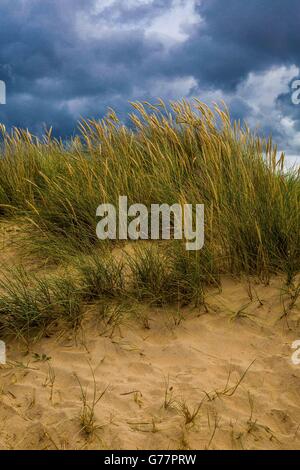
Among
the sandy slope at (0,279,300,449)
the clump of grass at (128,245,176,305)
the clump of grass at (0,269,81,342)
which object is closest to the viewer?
the sandy slope at (0,279,300,449)

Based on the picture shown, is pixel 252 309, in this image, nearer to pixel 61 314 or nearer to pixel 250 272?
pixel 250 272

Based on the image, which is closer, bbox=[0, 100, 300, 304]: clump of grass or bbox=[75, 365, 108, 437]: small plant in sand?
bbox=[75, 365, 108, 437]: small plant in sand

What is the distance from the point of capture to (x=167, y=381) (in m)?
3.29

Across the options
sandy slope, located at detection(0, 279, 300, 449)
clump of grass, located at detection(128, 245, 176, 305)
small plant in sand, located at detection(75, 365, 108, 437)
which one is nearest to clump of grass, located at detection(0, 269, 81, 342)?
sandy slope, located at detection(0, 279, 300, 449)

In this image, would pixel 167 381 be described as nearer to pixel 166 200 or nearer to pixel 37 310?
pixel 37 310

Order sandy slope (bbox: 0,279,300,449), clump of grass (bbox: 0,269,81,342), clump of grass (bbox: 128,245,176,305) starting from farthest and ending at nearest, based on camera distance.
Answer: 1. clump of grass (bbox: 128,245,176,305)
2. clump of grass (bbox: 0,269,81,342)
3. sandy slope (bbox: 0,279,300,449)

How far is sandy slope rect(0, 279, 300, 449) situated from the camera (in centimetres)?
286

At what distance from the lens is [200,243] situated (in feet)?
14.0

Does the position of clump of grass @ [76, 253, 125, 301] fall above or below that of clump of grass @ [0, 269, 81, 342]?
above

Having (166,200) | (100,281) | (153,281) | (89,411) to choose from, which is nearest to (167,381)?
(89,411)

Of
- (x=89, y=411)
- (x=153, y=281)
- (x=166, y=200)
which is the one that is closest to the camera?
(x=89, y=411)

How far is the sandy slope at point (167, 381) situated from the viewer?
2.86 metres

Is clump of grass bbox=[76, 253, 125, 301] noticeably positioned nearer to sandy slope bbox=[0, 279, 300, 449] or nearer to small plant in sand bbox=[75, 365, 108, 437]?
sandy slope bbox=[0, 279, 300, 449]

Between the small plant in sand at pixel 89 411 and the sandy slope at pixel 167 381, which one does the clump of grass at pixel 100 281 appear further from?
the small plant in sand at pixel 89 411
